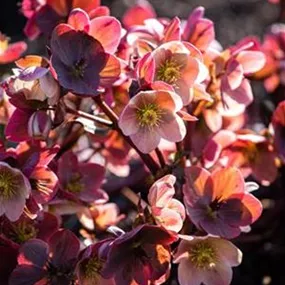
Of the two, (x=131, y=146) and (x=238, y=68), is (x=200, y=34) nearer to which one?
(x=238, y=68)

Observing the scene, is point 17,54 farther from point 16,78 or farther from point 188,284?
point 188,284

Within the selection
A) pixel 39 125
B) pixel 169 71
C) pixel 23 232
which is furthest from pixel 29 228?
pixel 169 71

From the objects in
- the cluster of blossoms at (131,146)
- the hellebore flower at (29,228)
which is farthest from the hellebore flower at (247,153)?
the hellebore flower at (29,228)

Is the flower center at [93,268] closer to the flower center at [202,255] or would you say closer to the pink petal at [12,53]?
the flower center at [202,255]

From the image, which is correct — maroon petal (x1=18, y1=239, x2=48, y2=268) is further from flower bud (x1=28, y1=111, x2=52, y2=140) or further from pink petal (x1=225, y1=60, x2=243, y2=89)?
pink petal (x1=225, y1=60, x2=243, y2=89)

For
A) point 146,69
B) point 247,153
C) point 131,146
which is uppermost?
point 146,69
